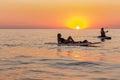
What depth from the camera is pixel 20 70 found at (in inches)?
915

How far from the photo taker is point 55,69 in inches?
942

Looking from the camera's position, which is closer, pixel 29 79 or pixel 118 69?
pixel 29 79

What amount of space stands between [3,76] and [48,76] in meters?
2.94

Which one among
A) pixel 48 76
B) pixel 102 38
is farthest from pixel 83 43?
pixel 48 76

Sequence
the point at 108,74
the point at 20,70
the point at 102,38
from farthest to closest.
A: the point at 102,38
the point at 20,70
the point at 108,74

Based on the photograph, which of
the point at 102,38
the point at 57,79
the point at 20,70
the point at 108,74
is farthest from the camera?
the point at 102,38

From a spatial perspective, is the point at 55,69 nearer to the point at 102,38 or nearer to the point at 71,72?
the point at 71,72

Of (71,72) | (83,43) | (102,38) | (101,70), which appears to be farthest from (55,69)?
(102,38)

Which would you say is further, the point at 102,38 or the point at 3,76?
the point at 102,38

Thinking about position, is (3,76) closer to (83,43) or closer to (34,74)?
(34,74)

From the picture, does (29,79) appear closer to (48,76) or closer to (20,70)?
(48,76)

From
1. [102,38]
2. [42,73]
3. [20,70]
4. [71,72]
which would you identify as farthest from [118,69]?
[102,38]

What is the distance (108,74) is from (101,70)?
6.55 ft

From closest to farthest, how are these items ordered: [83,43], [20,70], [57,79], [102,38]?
[57,79]
[20,70]
[83,43]
[102,38]
